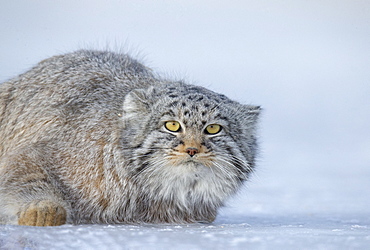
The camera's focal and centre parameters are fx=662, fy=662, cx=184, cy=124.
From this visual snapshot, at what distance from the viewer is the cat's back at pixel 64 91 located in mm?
6332

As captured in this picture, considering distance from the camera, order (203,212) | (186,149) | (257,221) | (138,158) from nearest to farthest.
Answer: (186,149), (138,158), (203,212), (257,221)

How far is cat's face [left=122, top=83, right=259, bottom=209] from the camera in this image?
5.38 meters

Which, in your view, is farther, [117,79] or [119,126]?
[117,79]

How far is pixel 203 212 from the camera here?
603 centimetres

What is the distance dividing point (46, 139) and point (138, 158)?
1070 mm

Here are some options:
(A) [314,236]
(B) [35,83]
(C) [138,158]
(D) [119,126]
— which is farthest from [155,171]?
(B) [35,83]

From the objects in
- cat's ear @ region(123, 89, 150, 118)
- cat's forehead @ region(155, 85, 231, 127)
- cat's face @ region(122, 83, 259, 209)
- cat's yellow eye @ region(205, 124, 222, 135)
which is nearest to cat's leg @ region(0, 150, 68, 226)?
cat's face @ region(122, 83, 259, 209)

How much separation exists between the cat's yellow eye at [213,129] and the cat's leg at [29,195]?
1359 millimetres

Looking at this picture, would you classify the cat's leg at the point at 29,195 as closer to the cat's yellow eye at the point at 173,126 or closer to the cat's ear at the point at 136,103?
the cat's ear at the point at 136,103

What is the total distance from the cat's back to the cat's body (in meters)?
0.02

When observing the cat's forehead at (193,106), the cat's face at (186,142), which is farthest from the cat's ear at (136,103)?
the cat's forehead at (193,106)

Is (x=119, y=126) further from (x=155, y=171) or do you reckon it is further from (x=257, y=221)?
(x=257, y=221)

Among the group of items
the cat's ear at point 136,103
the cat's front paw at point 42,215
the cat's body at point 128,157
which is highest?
the cat's ear at point 136,103

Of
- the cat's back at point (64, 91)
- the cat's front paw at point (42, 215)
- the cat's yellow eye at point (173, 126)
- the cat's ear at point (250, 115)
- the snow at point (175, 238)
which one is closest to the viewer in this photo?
the snow at point (175, 238)
